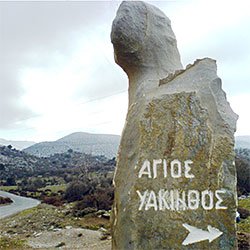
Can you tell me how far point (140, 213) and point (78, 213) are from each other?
1442 cm

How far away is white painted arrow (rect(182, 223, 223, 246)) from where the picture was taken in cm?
464

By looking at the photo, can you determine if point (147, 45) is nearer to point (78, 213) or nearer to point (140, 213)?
point (140, 213)

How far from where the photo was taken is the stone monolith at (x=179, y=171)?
468 cm

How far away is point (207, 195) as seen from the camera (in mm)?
4711

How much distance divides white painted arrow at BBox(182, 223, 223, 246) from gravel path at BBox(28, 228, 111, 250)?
749cm

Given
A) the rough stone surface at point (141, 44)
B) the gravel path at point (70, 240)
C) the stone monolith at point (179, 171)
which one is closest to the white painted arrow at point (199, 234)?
the stone monolith at point (179, 171)

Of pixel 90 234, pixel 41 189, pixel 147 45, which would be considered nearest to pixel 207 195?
pixel 147 45

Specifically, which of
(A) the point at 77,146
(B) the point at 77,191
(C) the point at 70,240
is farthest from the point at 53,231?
(A) the point at 77,146

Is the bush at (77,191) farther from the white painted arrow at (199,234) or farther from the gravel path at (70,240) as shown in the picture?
the white painted arrow at (199,234)

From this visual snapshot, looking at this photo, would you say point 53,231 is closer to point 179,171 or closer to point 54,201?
point 54,201

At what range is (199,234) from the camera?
4.64 m

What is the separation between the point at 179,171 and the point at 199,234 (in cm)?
65

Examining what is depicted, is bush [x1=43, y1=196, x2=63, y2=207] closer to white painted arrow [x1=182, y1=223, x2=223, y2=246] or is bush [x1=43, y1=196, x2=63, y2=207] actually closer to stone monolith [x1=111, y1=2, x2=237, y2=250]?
stone monolith [x1=111, y1=2, x2=237, y2=250]

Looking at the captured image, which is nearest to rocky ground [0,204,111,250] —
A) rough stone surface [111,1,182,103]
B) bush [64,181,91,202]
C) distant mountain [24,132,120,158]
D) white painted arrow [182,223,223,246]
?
bush [64,181,91,202]
